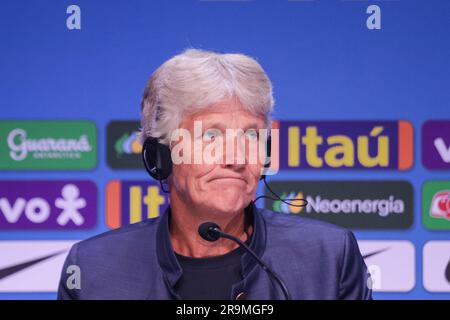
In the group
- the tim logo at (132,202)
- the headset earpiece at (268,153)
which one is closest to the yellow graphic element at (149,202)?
the tim logo at (132,202)

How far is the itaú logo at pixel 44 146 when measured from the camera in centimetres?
209

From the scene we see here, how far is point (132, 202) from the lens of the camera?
2100mm

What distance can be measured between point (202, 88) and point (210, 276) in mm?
486

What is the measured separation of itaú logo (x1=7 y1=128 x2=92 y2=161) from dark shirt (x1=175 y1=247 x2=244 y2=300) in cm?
56

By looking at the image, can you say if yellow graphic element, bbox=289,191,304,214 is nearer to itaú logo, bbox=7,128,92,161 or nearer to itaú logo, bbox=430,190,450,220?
itaú logo, bbox=430,190,450,220

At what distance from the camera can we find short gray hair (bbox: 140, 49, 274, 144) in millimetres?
1752

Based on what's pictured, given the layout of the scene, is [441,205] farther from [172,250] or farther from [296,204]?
[172,250]

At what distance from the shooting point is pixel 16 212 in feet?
6.92

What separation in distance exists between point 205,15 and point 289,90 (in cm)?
34

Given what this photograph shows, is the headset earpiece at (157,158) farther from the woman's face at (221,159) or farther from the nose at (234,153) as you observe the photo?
the nose at (234,153)

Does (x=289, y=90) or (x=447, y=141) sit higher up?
(x=289, y=90)

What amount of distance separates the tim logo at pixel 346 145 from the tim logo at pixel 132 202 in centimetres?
40
